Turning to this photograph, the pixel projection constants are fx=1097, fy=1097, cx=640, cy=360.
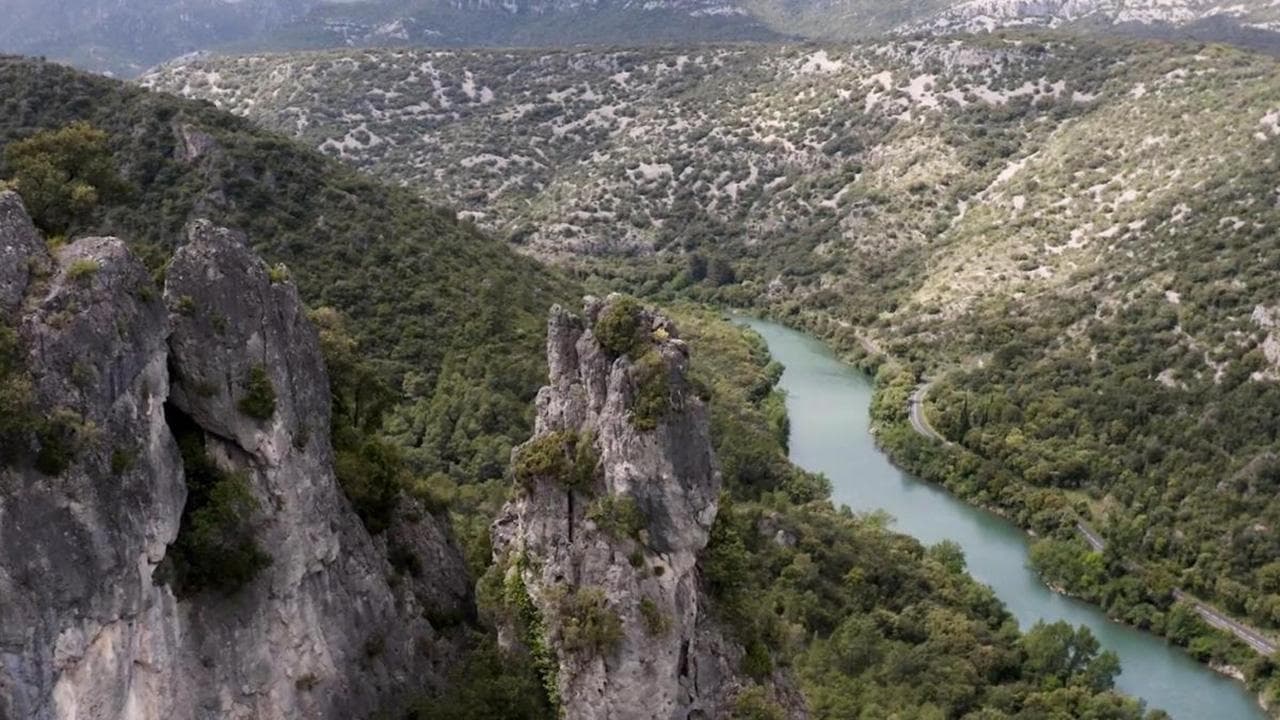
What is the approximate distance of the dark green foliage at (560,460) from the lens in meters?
26.2

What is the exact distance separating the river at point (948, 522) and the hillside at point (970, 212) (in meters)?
1.82

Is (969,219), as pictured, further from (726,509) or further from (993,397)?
(726,509)

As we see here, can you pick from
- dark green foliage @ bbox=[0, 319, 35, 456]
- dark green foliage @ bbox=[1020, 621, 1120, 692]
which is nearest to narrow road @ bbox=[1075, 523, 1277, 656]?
dark green foliage @ bbox=[1020, 621, 1120, 692]

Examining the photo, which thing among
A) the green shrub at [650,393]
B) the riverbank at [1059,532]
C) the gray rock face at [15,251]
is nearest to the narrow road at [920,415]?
the riverbank at [1059,532]

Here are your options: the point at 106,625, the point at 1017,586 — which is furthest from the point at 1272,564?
the point at 106,625

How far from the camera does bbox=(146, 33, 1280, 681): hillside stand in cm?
7356

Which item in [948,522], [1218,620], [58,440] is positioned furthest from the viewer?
[948,522]

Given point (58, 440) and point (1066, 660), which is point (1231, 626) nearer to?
point (1066, 660)

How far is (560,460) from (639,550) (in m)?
2.93

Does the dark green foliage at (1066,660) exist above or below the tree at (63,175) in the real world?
below

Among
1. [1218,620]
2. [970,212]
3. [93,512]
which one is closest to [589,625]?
[93,512]

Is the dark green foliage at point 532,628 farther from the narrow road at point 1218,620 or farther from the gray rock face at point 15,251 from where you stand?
the narrow road at point 1218,620

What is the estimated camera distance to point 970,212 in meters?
117

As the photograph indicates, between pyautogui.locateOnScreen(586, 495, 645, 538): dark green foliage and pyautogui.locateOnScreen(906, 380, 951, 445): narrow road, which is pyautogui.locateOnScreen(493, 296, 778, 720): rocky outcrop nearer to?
pyautogui.locateOnScreen(586, 495, 645, 538): dark green foliage
